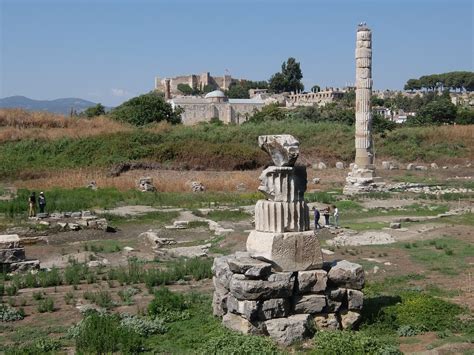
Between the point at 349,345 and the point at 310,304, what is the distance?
126 centimetres

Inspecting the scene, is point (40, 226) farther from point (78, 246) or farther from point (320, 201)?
point (320, 201)

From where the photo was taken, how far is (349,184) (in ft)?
101

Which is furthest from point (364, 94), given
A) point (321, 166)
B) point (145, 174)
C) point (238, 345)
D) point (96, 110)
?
point (96, 110)

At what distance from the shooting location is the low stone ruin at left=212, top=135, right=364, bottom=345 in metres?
8.70

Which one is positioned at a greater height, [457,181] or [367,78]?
[367,78]

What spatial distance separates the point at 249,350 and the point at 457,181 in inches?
1154

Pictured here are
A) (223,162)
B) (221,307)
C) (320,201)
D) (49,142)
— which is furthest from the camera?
(49,142)

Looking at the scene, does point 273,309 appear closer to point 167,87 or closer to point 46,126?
point 46,126

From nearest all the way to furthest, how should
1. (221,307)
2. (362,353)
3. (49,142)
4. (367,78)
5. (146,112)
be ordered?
(362,353) → (221,307) → (367,78) → (49,142) → (146,112)

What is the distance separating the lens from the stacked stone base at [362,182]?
98.1 feet

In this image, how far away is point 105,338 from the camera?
8.32 m

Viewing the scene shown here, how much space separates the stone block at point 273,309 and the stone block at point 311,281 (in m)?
0.37

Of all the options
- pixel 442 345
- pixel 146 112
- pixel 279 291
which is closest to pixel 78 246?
pixel 279 291

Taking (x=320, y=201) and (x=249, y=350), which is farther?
(x=320, y=201)
